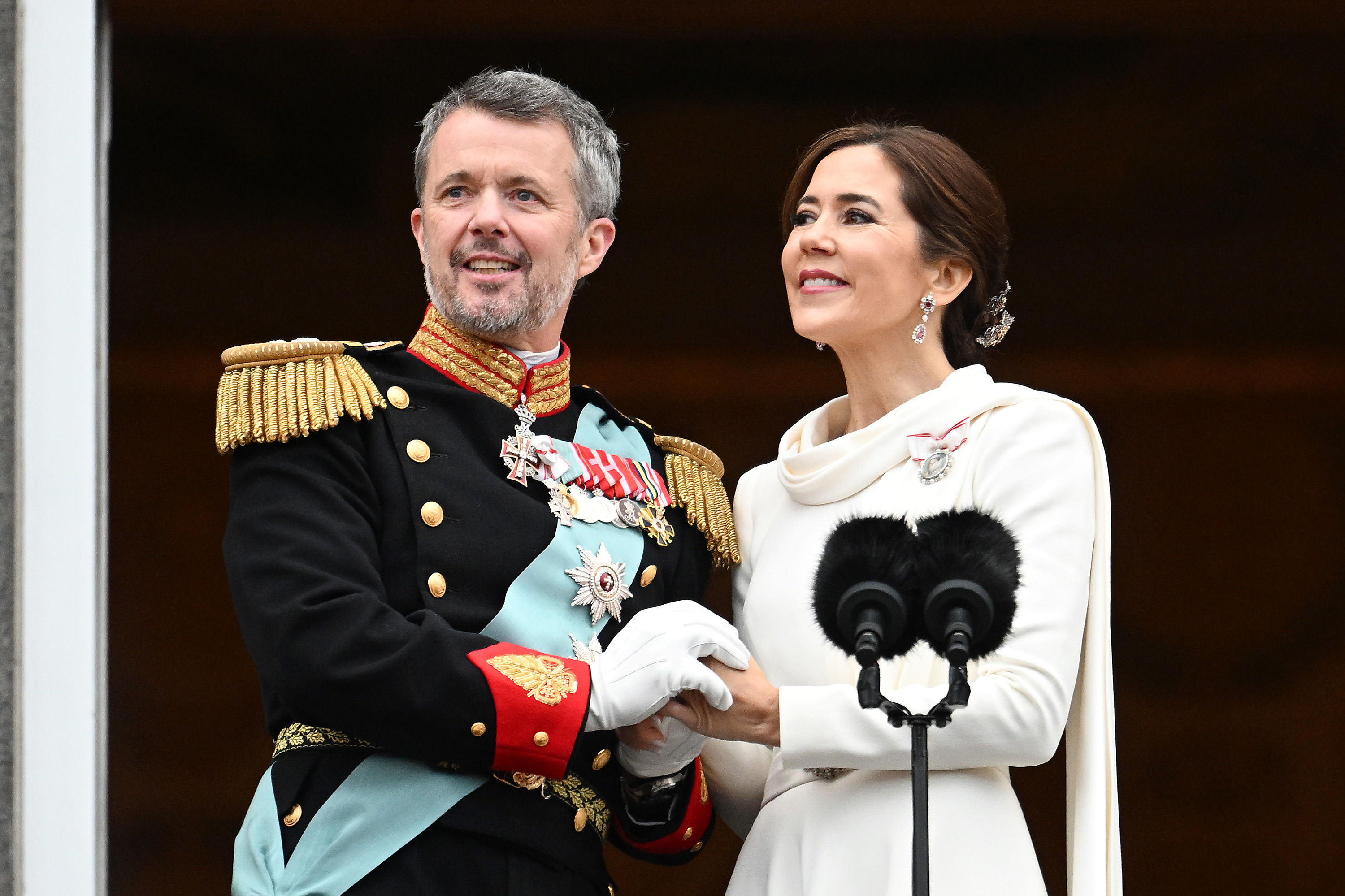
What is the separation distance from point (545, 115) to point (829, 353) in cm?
279

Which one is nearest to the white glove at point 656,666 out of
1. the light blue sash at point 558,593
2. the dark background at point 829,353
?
the light blue sash at point 558,593

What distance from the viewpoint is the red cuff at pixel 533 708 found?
2352mm

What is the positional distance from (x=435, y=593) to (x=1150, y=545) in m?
3.34

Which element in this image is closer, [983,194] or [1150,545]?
[983,194]

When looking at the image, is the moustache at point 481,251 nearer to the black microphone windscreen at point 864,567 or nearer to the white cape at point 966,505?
the white cape at point 966,505

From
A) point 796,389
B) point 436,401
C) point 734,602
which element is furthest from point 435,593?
point 796,389

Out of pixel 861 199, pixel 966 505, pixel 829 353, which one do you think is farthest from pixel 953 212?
pixel 829 353

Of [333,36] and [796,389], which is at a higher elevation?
[333,36]

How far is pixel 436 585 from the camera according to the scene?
2480 mm

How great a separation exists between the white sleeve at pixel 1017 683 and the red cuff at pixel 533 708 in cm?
29

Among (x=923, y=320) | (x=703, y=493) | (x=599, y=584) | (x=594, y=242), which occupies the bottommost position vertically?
(x=599, y=584)

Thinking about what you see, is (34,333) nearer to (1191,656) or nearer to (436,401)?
(436,401)

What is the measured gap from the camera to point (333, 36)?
4.62m

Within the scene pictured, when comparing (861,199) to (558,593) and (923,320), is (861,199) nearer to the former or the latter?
(923,320)
